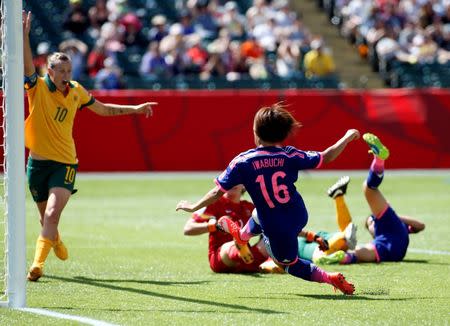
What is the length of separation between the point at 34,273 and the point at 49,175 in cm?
106

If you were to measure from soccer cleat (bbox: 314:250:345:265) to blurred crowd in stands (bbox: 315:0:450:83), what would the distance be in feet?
54.6

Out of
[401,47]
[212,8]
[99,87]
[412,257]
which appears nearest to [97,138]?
[99,87]

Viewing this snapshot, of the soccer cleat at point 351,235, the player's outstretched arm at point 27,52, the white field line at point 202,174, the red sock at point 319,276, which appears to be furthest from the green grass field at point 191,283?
the white field line at point 202,174

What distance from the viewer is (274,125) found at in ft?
28.4

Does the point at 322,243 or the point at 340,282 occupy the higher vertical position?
the point at 340,282

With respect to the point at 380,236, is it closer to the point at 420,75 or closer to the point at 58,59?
the point at 58,59

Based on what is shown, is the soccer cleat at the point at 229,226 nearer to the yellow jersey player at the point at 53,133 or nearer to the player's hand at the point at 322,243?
the player's hand at the point at 322,243

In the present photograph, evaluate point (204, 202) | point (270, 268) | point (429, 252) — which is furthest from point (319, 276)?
point (429, 252)

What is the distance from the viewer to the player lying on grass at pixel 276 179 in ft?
28.5

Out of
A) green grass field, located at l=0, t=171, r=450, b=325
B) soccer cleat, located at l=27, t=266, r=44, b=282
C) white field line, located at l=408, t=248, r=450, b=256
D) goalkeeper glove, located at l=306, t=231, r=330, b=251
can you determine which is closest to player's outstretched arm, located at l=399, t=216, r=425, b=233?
green grass field, located at l=0, t=171, r=450, b=325

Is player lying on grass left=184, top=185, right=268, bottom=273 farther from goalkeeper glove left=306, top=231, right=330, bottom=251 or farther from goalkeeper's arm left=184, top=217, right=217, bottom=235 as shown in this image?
goalkeeper glove left=306, top=231, right=330, bottom=251

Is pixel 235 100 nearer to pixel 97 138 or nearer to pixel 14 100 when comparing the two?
pixel 97 138

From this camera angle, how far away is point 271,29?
88.1 feet

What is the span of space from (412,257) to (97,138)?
37.3ft
